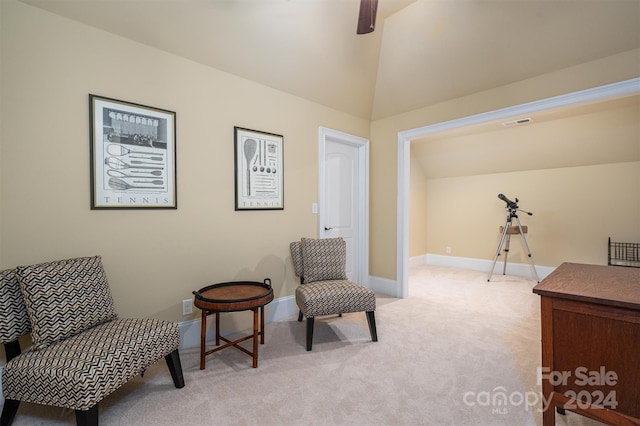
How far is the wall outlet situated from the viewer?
2.47m

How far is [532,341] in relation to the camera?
2529 mm

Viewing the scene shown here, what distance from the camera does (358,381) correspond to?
1.96m

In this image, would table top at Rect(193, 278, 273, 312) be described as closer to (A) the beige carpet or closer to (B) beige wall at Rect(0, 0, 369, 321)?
(B) beige wall at Rect(0, 0, 369, 321)

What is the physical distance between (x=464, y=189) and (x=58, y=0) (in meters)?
5.81

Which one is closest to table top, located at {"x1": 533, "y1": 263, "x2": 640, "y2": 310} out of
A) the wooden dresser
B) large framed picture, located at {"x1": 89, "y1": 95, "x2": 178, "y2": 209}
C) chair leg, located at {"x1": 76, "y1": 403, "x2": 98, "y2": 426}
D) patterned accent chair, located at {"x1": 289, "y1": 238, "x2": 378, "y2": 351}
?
the wooden dresser

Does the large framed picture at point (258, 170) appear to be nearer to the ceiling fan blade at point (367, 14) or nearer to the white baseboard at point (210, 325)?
the white baseboard at point (210, 325)

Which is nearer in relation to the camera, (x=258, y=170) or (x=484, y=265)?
(x=258, y=170)

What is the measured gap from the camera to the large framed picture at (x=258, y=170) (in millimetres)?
2789

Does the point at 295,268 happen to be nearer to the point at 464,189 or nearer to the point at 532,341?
the point at 532,341

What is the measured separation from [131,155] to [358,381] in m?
2.29

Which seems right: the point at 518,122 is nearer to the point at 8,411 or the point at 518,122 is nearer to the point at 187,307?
the point at 187,307

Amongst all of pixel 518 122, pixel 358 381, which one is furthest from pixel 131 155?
pixel 518 122

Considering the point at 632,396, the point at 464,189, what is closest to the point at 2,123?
the point at 632,396

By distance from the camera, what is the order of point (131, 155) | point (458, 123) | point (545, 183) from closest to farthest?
point (131, 155) < point (458, 123) < point (545, 183)
